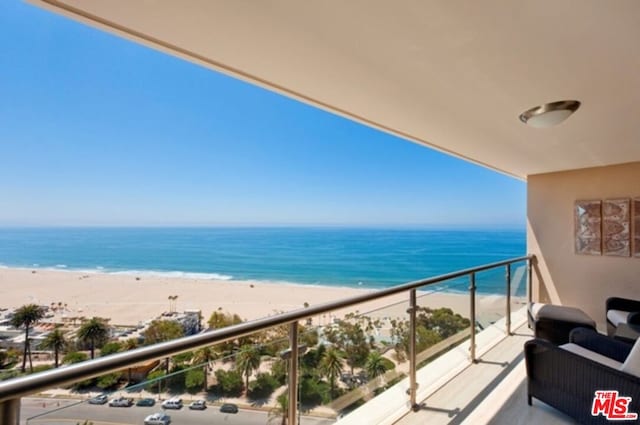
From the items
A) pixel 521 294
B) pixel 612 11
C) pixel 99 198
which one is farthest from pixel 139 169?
pixel 612 11

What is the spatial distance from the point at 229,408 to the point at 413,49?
79.5 inches

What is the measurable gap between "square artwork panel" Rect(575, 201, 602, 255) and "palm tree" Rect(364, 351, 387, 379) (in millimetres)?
4552

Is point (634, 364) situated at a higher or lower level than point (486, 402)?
higher

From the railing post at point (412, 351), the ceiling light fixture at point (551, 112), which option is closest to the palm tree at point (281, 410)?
the railing post at point (412, 351)

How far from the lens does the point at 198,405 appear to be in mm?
1396

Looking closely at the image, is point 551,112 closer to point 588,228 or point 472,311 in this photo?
point 472,311

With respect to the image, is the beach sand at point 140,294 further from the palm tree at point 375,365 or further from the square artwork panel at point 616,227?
the palm tree at point 375,365

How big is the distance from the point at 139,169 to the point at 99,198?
3424 millimetres

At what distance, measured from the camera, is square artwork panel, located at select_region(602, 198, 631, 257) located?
482 centimetres

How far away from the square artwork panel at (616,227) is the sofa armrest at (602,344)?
2840 mm

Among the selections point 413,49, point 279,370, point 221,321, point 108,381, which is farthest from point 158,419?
point 221,321

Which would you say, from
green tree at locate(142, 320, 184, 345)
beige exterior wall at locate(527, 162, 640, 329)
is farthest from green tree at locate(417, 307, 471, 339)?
green tree at locate(142, 320, 184, 345)

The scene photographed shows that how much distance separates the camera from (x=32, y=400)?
959mm

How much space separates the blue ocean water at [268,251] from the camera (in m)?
22.6
